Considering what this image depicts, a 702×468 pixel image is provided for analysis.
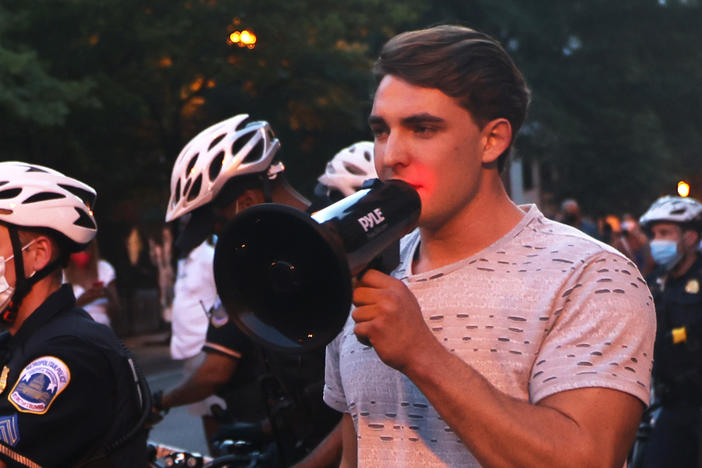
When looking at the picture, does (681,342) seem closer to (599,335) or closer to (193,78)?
(599,335)

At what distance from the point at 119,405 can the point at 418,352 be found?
1.79 meters

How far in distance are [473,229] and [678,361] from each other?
15.9 ft

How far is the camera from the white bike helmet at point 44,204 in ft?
12.5

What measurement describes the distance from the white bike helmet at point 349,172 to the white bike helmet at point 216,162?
0.49 metres

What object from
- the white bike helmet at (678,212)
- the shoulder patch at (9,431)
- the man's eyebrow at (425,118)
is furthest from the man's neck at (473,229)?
the white bike helmet at (678,212)

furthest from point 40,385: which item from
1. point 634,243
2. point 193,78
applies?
point 193,78

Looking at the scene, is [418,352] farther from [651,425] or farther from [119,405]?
[651,425]

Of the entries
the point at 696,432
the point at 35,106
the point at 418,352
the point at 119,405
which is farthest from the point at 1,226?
the point at 35,106

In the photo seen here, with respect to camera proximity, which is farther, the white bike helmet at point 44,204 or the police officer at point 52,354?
the white bike helmet at point 44,204

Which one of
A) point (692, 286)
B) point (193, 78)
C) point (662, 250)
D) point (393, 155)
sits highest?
Result: point (393, 155)

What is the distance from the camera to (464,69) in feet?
7.59

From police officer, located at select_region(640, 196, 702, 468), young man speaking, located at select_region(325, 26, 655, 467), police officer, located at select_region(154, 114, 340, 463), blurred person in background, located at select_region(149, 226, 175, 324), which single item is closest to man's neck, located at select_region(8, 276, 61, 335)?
police officer, located at select_region(154, 114, 340, 463)

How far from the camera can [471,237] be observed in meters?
2.44

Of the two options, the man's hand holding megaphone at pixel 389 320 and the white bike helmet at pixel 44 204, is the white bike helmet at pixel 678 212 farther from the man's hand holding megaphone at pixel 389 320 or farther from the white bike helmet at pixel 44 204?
the man's hand holding megaphone at pixel 389 320
